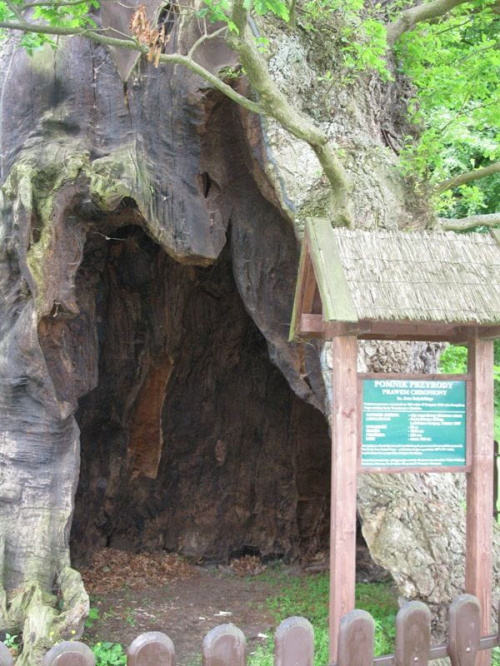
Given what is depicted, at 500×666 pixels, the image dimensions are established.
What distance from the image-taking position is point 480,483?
3.77 m

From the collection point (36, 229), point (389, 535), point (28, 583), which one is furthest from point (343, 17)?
point (28, 583)

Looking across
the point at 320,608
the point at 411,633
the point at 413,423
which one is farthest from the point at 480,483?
the point at 320,608

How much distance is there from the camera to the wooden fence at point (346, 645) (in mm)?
2496

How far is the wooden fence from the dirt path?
2.27 metres

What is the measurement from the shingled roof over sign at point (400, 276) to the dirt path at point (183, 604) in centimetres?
286

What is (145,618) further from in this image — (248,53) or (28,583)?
(248,53)

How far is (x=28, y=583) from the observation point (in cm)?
482

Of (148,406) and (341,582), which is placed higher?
(148,406)

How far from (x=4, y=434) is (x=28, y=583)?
1.07 metres

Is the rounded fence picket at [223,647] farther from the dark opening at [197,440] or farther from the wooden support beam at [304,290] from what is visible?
the dark opening at [197,440]

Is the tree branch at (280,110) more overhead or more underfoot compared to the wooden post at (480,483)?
more overhead

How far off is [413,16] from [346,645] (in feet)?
17.2

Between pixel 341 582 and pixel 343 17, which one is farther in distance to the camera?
pixel 343 17

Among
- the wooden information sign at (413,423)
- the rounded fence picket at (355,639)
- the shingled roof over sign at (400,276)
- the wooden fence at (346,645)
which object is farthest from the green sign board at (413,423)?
the rounded fence picket at (355,639)
